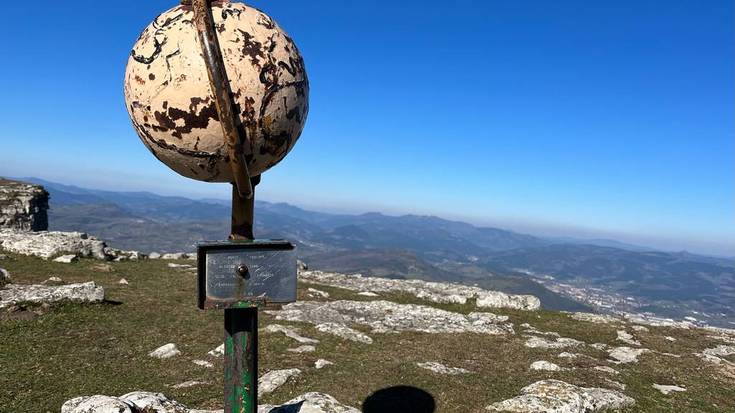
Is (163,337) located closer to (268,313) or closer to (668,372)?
(268,313)

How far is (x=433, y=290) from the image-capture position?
2955cm

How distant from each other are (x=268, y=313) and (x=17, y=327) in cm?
861

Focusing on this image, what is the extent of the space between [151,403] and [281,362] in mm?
5175

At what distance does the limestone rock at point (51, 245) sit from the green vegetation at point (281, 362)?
537 centimetres

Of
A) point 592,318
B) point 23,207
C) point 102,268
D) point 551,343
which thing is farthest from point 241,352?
point 23,207

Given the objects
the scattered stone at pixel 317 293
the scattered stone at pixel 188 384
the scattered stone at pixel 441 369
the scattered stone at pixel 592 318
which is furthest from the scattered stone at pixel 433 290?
the scattered stone at pixel 188 384

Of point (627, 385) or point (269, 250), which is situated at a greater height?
point (269, 250)

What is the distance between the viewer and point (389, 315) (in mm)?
21297

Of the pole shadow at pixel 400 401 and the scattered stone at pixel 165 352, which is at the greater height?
the pole shadow at pixel 400 401

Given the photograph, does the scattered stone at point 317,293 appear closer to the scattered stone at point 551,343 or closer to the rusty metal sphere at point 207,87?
the scattered stone at point 551,343

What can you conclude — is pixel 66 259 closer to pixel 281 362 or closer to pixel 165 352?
pixel 165 352

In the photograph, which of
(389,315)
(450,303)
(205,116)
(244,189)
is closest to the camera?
(205,116)

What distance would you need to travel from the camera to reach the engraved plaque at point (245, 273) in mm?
5477

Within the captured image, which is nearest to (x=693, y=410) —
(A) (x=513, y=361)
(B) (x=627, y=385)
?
(B) (x=627, y=385)
